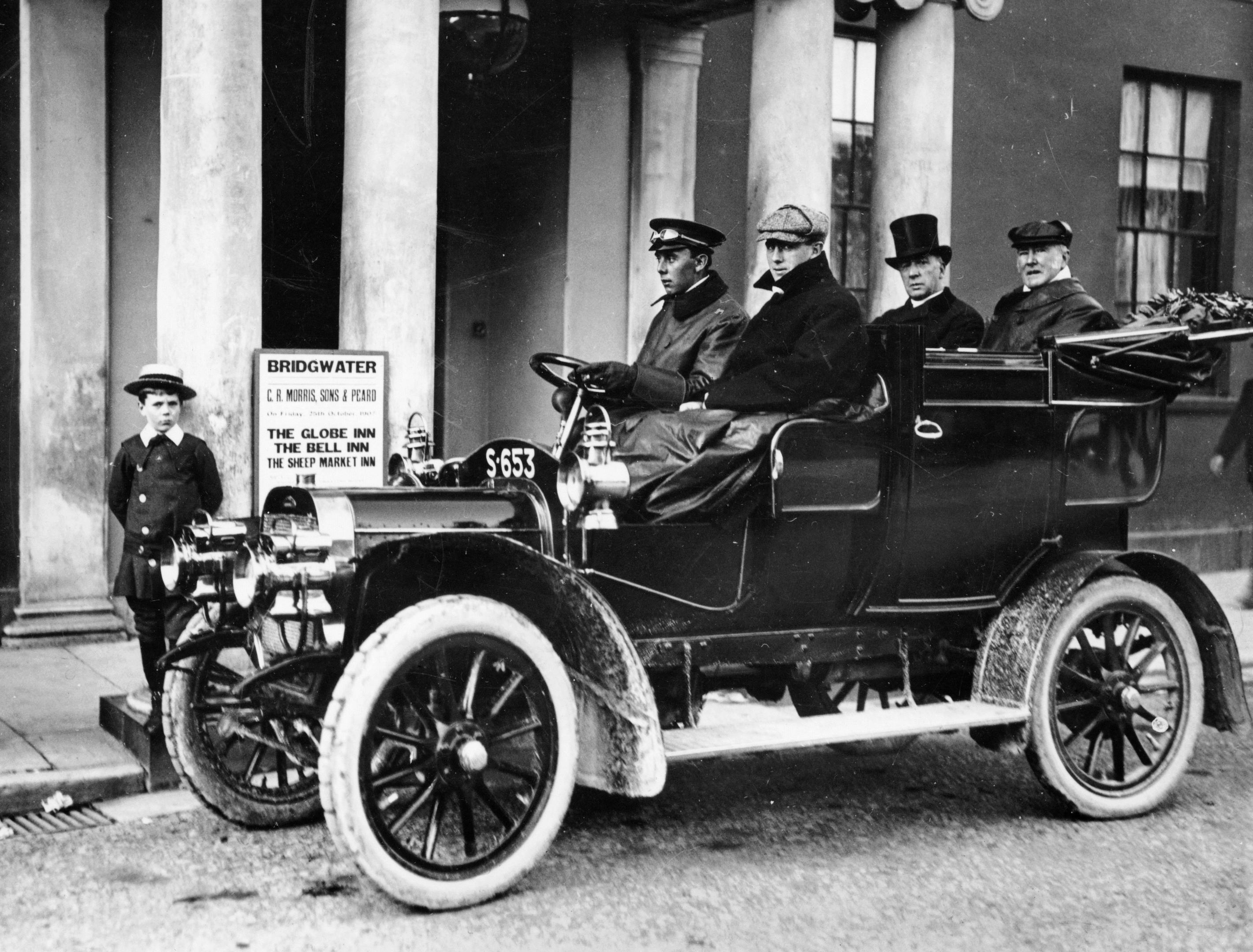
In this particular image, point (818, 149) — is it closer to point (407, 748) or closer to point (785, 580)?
point (785, 580)

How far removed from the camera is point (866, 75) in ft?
37.6

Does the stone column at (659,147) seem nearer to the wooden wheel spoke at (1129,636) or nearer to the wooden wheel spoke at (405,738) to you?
the wooden wheel spoke at (1129,636)

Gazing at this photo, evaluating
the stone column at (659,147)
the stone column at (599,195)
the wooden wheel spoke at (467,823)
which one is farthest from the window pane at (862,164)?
the wooden wheel spoke at (467,823)

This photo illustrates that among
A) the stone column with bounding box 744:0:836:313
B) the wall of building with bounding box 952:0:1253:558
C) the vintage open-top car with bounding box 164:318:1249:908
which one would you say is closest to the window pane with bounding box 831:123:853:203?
the wall of building with bounding box 952:0:1253:558

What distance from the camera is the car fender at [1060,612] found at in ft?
17.4

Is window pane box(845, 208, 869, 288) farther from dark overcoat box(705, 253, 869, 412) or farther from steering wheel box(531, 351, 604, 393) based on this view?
steering wheel box(531, 351, 604, 393)

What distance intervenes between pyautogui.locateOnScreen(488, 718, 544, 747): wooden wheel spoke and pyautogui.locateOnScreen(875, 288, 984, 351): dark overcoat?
2.86m

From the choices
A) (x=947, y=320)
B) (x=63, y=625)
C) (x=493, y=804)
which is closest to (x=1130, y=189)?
(x=947, y=320)

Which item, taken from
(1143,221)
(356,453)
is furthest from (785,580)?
(1143,221)

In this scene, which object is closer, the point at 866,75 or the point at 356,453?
the point at 356,453

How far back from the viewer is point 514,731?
14.5 feet

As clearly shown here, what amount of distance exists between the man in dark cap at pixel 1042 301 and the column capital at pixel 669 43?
4.56 meters

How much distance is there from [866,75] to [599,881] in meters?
8.34

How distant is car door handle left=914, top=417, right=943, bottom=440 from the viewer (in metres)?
5.21
